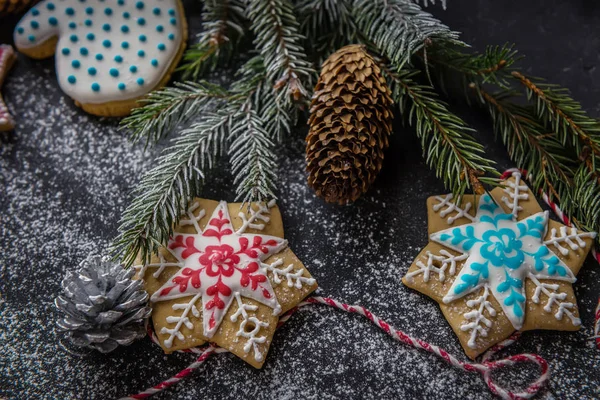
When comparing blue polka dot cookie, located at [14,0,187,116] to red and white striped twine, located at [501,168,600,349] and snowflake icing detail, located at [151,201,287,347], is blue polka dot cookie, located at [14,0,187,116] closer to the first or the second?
snowflake icing detail, located at [151,201,287,347]

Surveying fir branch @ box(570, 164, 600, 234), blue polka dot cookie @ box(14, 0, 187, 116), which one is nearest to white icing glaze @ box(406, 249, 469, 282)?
fir branch @ box(570, 164, 600, 234)

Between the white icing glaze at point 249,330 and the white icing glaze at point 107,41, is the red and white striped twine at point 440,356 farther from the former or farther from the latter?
the white icing glaze at point 107,41

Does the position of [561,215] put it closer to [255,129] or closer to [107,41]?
[255,129]

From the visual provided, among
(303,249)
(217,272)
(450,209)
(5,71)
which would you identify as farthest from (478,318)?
(5,71)

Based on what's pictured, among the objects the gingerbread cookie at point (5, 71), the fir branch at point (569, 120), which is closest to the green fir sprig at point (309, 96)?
the fir branch at point (569, 120)

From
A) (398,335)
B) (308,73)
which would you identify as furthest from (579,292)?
(308,73)

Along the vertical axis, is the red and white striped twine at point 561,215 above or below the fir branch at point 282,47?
below

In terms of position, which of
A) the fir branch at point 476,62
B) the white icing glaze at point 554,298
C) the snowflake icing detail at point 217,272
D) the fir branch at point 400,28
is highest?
the fir branch at point 400,28
